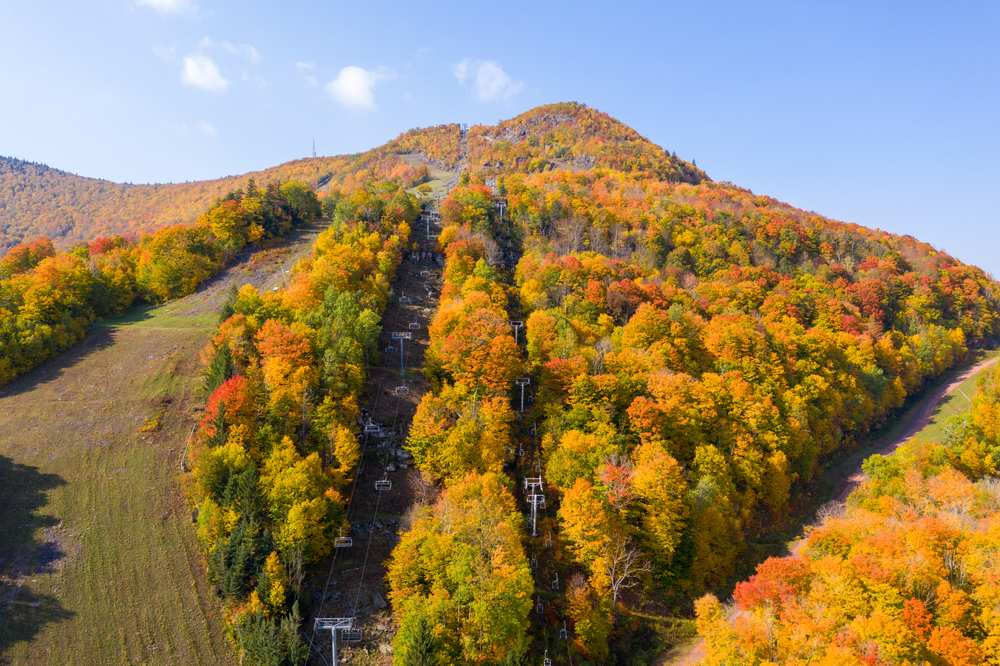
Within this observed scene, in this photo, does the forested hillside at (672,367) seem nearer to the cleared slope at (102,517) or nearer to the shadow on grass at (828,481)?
the shadow on grass at (828,481)

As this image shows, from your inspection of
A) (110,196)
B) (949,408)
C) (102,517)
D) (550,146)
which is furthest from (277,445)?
(110,196)


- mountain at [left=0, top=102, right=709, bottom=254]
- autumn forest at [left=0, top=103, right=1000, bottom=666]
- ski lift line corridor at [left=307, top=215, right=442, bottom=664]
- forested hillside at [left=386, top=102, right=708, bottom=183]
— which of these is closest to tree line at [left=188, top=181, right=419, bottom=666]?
autumn forest at [left=0, top=103, right=1000, bottom=666]

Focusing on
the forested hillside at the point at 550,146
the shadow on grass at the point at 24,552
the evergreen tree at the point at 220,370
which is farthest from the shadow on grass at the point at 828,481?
the forested hillside at the point at 550,146

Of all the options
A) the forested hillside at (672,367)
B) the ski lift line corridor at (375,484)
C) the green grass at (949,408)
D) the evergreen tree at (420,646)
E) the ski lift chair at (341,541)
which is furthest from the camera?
the green grass at (949,408)

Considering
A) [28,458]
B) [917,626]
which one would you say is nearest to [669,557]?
[917,626]

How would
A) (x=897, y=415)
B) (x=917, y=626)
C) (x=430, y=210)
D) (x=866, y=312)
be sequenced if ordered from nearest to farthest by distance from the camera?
(x=917, y=626), (x=897, y=415), (x=866, y=312), (x=430, y=210)

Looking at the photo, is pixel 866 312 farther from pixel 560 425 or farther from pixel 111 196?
pixel 111 196
